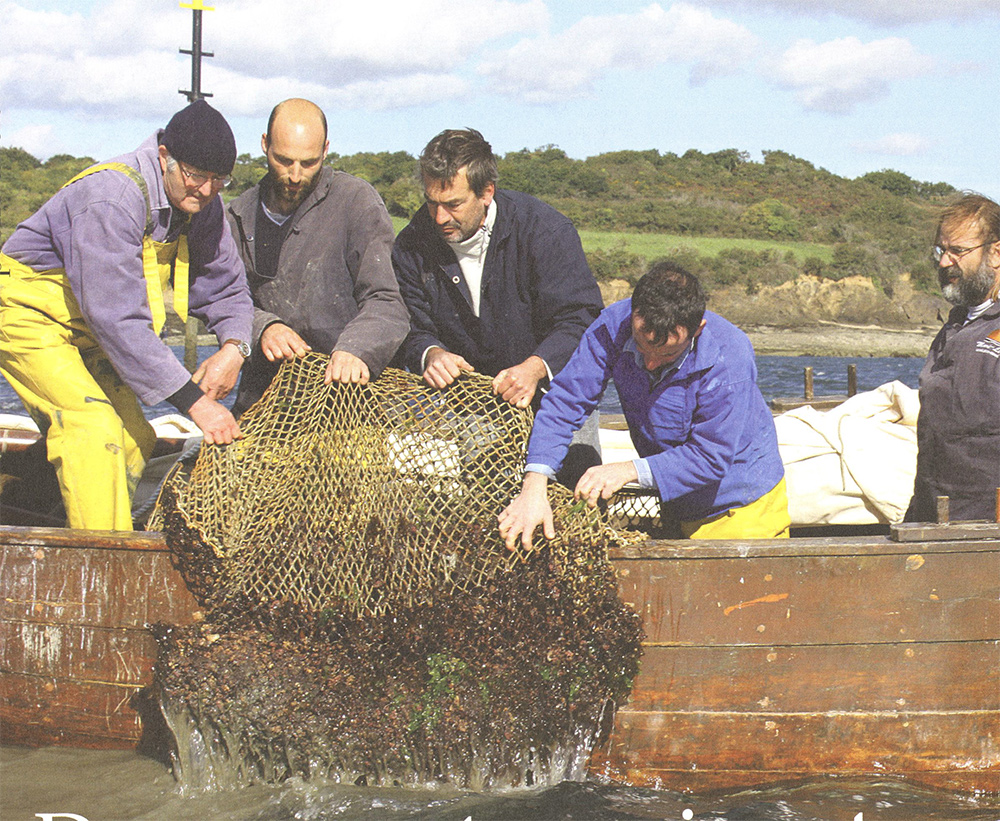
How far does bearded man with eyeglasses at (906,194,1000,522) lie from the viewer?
13.6 ft

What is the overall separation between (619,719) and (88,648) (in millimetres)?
2308

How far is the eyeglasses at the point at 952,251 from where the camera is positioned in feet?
13.8

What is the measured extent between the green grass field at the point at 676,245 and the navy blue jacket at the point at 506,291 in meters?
70.8

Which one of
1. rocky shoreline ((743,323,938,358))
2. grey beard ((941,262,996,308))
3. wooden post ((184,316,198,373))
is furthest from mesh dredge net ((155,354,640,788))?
rocky shoreline ((743,323,938,358))

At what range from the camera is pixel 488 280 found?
4.57 metres

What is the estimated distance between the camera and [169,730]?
411cm

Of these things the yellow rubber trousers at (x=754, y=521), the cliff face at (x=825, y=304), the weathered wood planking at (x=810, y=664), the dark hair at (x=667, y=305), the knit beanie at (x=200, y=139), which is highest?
the cliff face at (x=825, y=304)

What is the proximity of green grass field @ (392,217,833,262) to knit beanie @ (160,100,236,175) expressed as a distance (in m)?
71.3

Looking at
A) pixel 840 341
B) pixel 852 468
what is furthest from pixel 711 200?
pixel 852 468

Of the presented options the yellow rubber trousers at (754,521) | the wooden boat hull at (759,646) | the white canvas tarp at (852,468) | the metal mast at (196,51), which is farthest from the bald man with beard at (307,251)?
the metal mast at (196,51)

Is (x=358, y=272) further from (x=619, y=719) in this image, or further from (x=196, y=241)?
(x=619, y=719)

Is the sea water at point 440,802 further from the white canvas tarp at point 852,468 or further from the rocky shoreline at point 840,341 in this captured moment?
the rocky shoreline at point 840,341

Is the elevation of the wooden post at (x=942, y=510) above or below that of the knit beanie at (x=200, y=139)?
below

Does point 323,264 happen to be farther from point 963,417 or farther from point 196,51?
point 196,51
